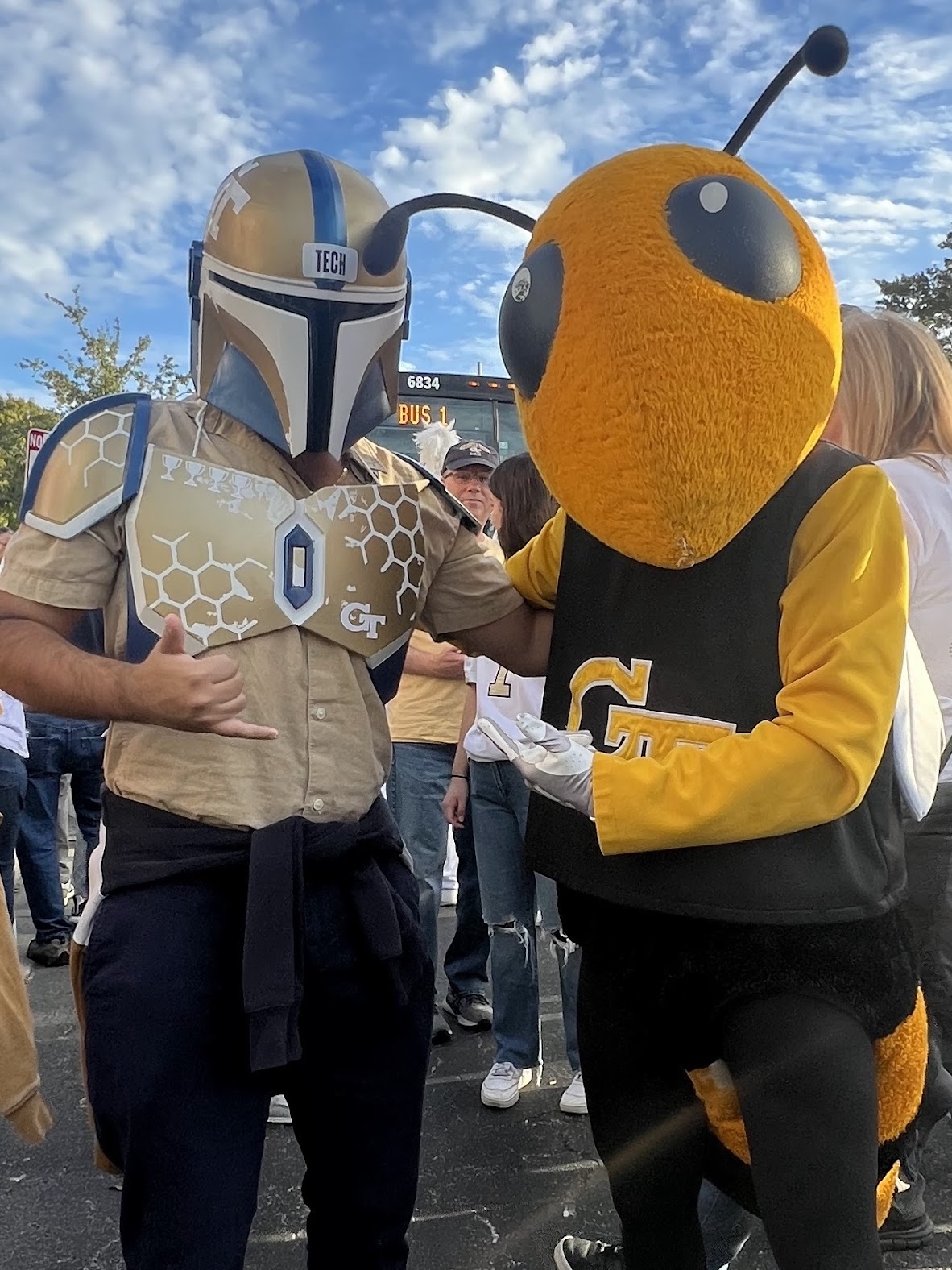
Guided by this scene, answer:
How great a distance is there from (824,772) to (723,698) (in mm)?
171

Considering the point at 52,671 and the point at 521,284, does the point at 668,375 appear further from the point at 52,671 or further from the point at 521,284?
the point at 52,671

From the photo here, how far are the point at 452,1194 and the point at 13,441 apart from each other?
2499 centimetres

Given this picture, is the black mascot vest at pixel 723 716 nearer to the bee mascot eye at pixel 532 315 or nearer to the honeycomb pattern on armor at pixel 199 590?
the bee mascot eye at pixel 532 315

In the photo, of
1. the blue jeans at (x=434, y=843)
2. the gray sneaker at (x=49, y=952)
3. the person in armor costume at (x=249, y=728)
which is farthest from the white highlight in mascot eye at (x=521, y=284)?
the gray sneaker at (x=49, y=952)

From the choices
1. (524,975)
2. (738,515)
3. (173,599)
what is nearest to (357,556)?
(173,599)

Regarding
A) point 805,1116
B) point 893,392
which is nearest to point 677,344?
point 805,1116

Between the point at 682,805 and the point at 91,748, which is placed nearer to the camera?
the point at 682,805

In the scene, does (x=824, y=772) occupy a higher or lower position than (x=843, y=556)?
lower

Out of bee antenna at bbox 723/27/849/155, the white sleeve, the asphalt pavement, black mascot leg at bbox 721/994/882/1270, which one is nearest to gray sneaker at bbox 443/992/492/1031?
the asphalt pavement

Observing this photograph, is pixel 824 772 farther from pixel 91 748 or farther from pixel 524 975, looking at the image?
pixel 91 748

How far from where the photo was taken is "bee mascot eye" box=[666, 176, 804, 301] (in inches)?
46.3

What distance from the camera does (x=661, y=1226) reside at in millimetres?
1427

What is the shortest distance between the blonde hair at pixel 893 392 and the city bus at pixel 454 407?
26.5 ft

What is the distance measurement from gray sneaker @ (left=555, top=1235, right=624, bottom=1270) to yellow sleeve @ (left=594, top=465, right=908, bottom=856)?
120cm
